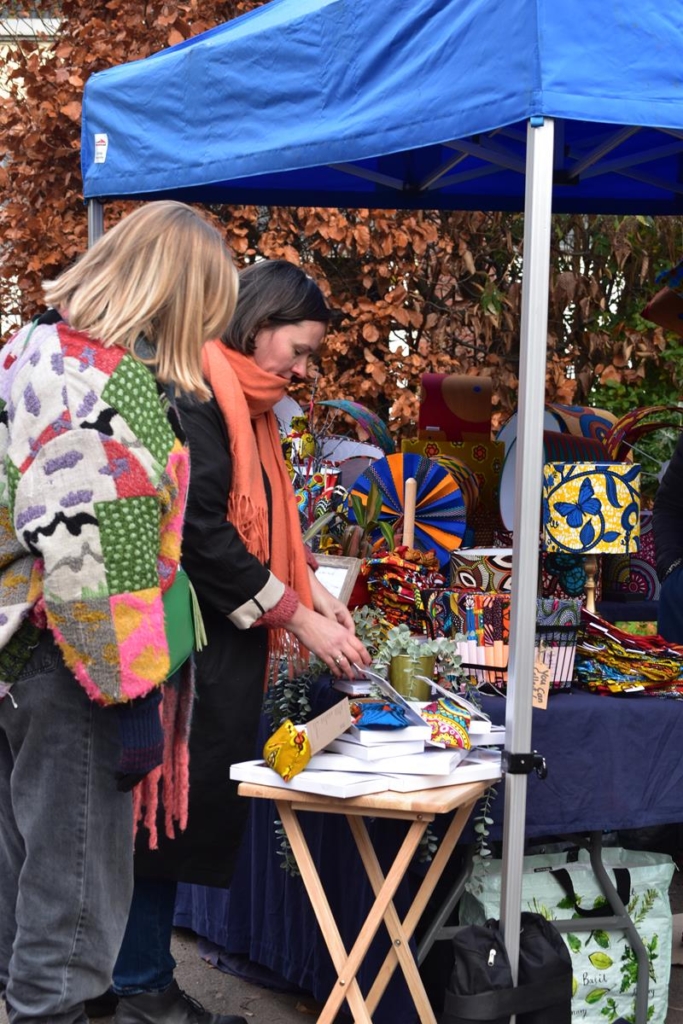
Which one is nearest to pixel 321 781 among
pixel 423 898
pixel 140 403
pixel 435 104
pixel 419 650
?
pixel 423 898

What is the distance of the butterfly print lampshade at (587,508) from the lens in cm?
300

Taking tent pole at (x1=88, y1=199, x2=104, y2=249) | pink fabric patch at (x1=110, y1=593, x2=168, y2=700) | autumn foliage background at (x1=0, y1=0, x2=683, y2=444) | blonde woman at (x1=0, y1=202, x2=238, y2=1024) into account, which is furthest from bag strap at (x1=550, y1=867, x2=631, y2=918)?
autumn foliage background at (x1=0, y1=0, x2=683, y2=444)

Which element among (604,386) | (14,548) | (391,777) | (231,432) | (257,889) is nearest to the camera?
(14,548)

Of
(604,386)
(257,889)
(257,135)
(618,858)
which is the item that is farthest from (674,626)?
(604,386)

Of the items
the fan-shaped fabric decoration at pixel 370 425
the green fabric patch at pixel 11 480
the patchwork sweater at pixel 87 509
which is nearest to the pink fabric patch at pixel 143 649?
the patchwork sweater at pixel 87 509

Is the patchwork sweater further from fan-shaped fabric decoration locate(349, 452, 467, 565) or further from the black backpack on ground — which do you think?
fan-shaped fabric decoration locate(349, 452, 467, 565)

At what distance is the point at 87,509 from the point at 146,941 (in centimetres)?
124

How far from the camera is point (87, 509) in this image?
1967 millimetres

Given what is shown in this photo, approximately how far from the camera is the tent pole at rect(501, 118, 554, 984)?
2.45 metres

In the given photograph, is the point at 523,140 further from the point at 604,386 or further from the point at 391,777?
the point at 604,386

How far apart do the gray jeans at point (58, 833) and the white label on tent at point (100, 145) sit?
7.07 ft

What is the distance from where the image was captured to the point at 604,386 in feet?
24.5

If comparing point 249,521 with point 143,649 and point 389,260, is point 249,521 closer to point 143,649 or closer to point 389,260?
point 143,649

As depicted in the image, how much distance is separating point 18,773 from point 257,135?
5.40 feet
